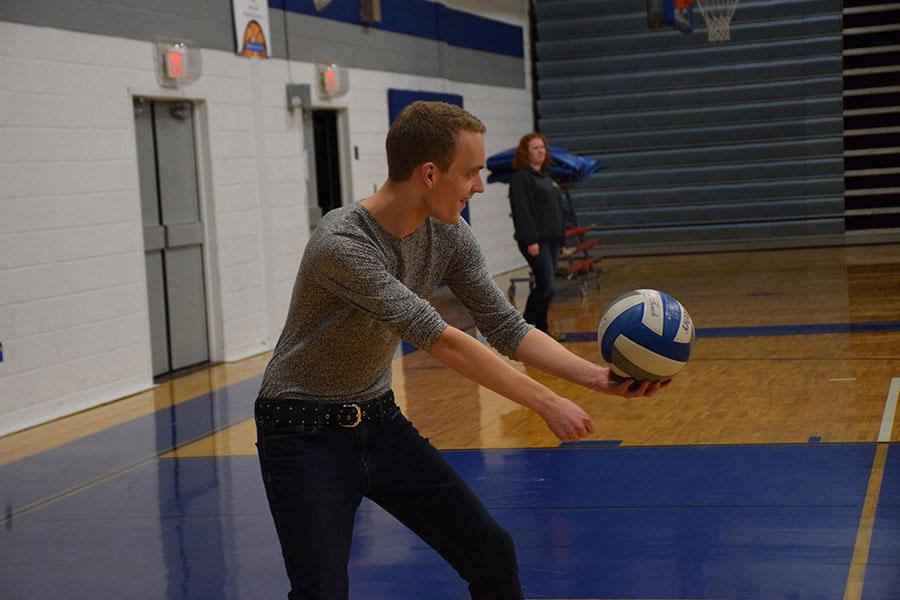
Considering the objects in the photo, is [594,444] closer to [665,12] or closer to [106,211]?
[106,211]

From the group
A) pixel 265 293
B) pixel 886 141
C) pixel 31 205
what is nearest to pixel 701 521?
pixel 31 205

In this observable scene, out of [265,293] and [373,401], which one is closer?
[373,401]

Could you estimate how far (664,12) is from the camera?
1544 centimetres

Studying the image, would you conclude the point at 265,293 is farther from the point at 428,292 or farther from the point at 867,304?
the point at 428,292

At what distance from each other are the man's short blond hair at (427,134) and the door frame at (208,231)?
7.86 metres

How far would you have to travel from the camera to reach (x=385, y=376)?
3273 mm

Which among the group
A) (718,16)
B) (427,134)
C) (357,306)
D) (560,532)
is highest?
(718,16)

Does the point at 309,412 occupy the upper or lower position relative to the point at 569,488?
upper

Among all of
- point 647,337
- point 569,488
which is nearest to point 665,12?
point 569,488

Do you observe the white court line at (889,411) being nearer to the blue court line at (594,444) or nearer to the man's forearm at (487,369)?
the blue court line at (594,444)

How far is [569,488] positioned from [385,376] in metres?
2.97

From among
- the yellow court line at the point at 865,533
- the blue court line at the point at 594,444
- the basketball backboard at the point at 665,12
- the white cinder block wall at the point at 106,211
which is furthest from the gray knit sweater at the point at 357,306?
the basketball backboard at the point at 665,12

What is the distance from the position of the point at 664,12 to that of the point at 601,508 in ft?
35.7

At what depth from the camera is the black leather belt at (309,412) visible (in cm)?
310
